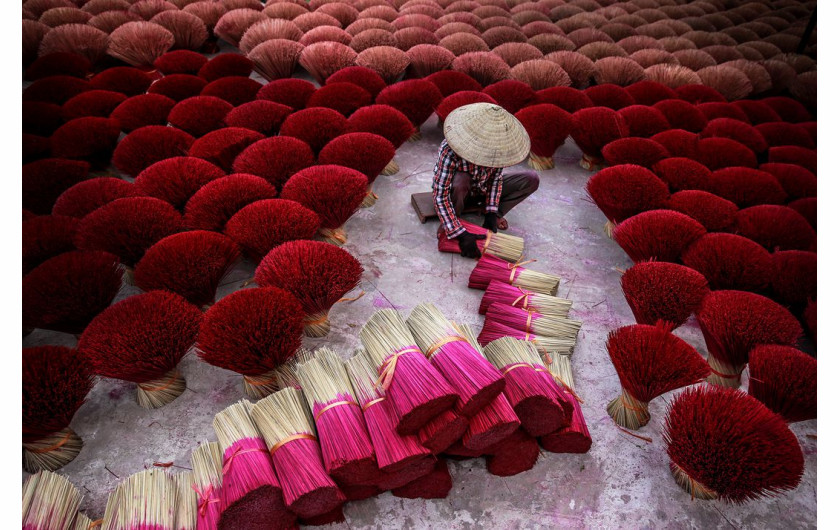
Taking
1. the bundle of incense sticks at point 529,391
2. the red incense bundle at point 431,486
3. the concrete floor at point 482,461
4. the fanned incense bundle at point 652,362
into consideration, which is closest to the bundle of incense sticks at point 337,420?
the red incense bundle at point 431,486

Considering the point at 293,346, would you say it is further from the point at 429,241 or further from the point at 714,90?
the point at 714,90

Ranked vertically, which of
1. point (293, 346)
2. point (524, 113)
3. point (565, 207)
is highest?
point (524, 113)

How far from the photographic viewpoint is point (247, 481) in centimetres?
139

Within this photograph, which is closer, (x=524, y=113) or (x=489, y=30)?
(x=524, y=113)

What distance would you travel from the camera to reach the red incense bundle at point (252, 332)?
1.68 meters

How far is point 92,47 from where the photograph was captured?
151 inches

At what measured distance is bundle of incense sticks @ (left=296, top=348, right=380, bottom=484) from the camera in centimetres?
145

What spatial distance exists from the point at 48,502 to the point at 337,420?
31.5 inches

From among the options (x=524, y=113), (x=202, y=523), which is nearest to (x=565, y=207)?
(x=524, y=113)

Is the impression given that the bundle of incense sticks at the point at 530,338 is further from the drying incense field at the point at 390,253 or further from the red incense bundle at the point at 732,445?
the red incense bundle at the point at 732,445

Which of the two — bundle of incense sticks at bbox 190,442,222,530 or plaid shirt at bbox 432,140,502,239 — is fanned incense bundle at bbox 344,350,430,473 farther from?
plaid shirt at bbox 432,140,502,239

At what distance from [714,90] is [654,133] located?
3.58ft

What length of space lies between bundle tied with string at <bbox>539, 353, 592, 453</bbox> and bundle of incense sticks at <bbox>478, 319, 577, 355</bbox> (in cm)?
18

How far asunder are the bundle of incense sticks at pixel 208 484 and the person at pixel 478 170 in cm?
153
